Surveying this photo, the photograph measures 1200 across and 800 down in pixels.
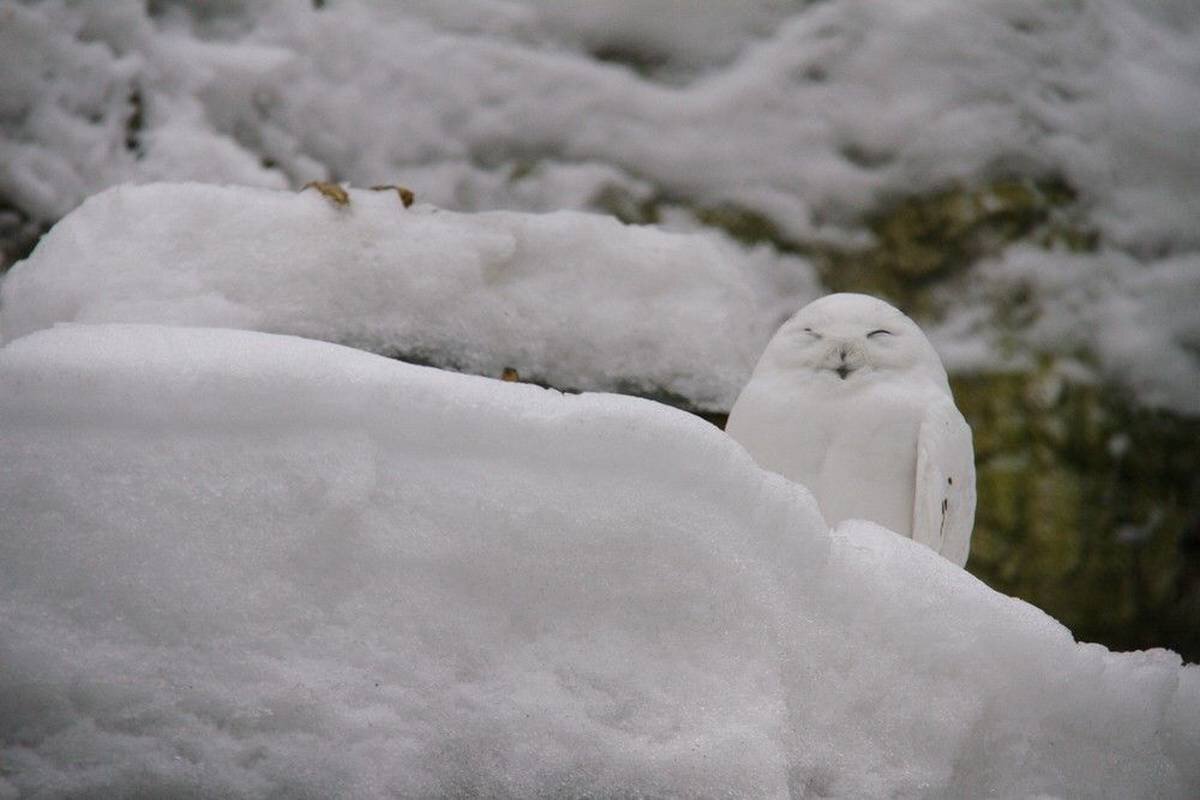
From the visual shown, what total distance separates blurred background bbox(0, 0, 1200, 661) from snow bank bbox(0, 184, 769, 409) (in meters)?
0.62

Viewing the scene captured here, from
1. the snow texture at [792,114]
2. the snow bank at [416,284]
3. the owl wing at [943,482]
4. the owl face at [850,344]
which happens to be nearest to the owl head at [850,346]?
the owl face at [850,344]

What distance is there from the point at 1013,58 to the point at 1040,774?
3.15 meters

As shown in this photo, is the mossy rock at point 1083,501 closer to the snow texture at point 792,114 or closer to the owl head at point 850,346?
the snow texture at point 792,114

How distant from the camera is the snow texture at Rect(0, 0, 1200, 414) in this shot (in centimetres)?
363

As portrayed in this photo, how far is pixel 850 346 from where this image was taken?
97.1 inches

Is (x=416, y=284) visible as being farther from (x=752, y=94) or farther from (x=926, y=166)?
(x=926, y=166)

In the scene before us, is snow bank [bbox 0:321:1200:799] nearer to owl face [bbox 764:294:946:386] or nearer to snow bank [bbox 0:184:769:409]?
snow bank [bbox 0:184:769:409]

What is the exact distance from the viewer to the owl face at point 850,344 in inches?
97.0

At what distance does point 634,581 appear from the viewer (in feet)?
4.03

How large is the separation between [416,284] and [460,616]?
153cm

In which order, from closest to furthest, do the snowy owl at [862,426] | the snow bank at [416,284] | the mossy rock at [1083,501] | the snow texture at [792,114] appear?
the snow bank at [416,284]
the snowy owl at [862,426]
the snow texture at [792,114]
the mossy rock at [1083,501]

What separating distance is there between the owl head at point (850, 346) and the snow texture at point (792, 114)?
1049 millimetres

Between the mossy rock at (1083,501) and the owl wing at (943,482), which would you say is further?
the mossy rock at (1083,501)

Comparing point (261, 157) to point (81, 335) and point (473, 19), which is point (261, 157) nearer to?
point (473, 19)
